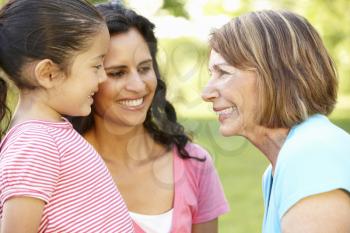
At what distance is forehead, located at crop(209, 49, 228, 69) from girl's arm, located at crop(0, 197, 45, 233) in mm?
843

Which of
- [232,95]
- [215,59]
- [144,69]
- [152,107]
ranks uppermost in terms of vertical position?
[215,59]

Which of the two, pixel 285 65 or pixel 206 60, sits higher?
pixel 285 65

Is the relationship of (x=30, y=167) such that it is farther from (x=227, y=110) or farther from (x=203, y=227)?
(x=203, y=227)

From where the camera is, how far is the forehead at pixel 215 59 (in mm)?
2424

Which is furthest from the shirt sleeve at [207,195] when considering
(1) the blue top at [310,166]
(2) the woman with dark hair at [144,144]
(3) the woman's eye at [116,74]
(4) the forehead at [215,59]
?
(1) the blue top at [310,166]

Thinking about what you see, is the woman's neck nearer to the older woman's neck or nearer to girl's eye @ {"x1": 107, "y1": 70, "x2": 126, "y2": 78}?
girl's eye @ {"x1": 107, "y1": 70, "x2": 126, "y2": 78}

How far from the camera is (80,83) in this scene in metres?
2.24

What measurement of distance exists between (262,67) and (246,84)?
0.09 meters

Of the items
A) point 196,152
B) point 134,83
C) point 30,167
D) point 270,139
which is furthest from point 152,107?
point 30,167

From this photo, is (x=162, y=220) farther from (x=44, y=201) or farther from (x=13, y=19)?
(x=13, y=19)

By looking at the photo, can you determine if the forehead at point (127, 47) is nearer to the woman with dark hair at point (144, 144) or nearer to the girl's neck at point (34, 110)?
the woman with dark hair at point (144, 144)

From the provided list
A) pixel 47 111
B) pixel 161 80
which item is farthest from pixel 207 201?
pixel 47 111

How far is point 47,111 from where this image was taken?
2246mm

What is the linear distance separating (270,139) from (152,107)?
90cm
